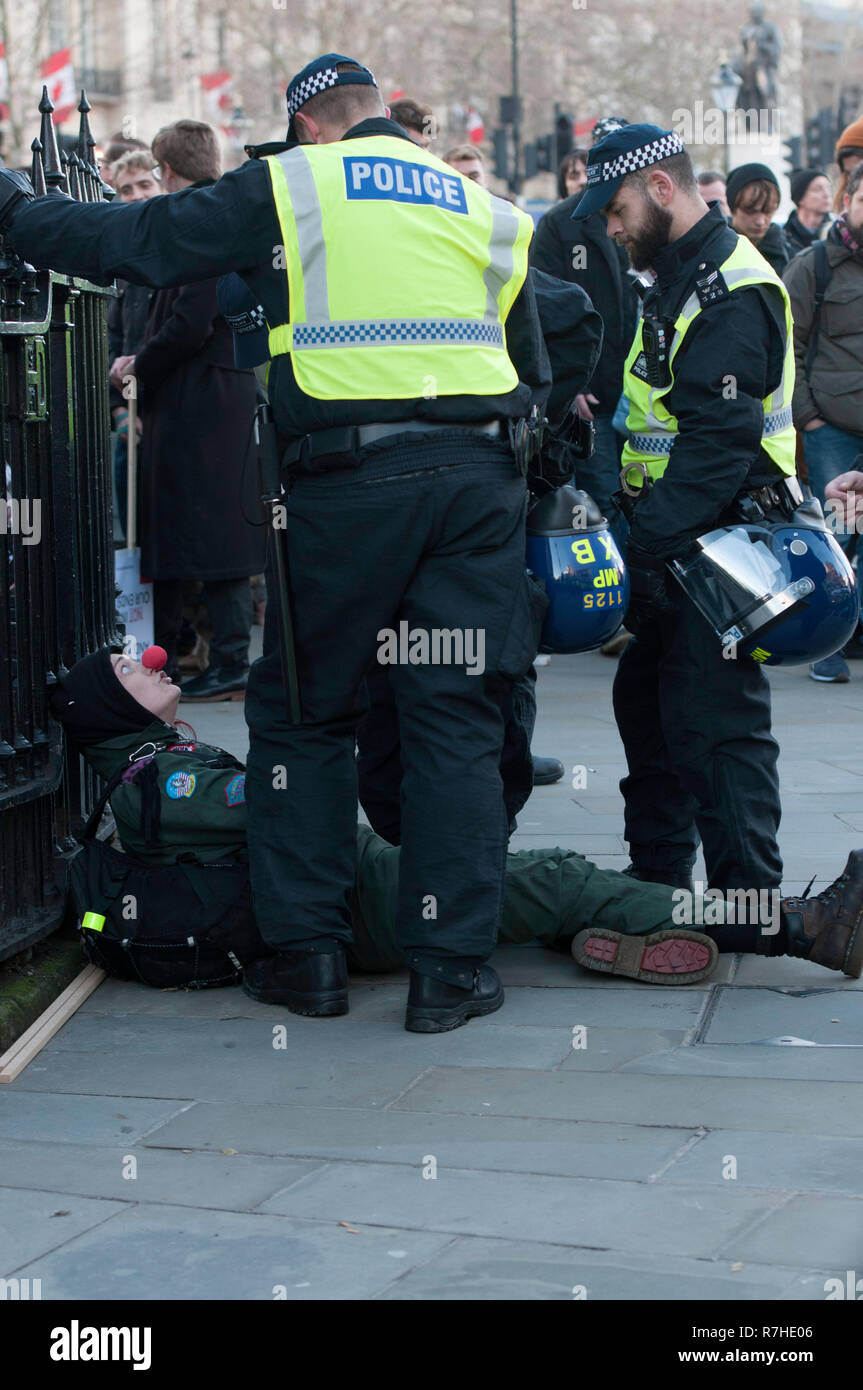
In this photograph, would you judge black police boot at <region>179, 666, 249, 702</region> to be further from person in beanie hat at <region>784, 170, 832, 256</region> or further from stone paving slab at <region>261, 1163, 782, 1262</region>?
stone paving slab at <region>261, 1163, 782, 1262</region>

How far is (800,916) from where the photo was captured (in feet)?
14.1

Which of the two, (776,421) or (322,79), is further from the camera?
(776,421)

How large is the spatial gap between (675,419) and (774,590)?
52cm

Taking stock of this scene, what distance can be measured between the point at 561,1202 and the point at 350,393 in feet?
5.67

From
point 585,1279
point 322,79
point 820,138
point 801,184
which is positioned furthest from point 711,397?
point 820,138

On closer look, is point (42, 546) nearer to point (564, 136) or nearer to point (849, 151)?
point (849, 151)

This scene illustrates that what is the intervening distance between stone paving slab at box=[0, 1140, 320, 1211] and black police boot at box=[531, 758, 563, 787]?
3.28 m

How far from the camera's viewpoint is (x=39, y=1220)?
9.98 ft

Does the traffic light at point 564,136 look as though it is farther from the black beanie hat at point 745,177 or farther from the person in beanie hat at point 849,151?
the black beanie hat at point 745,177

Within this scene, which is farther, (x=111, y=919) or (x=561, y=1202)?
(x=111, y=919)

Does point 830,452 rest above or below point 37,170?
below
